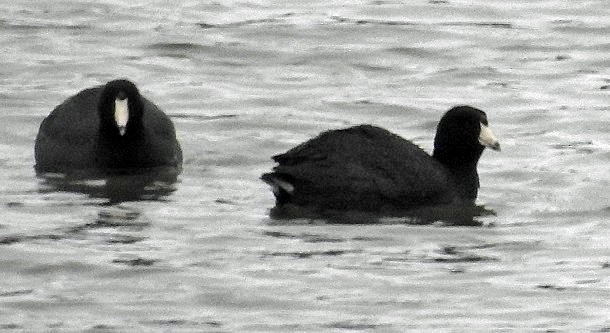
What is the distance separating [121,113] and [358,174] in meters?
2.07

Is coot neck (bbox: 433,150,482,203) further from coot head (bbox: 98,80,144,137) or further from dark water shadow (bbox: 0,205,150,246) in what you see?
coot head (bbox: 98,80,144,137)

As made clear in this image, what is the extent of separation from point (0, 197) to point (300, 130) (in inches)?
135

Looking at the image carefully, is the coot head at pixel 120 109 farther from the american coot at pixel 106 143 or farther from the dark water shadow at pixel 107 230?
the dark water shadow at pixel 107 230

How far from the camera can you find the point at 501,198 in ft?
48.4

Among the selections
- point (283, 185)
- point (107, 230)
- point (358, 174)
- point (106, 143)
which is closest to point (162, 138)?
point (106, 143)

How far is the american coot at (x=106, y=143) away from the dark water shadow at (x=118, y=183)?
47 millimetres

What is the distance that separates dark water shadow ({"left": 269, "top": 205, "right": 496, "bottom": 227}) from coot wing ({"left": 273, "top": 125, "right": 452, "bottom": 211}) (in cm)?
5

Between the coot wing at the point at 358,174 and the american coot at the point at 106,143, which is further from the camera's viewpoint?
the american coot at the point at 106,143

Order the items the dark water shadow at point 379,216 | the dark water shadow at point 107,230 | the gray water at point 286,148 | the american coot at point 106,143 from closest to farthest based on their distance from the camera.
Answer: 1. the gray water at point 286,148
2. the dark water shadow at point 107,230
3. the dark water shadow at point 379,216
4. the american coot at point 106,143

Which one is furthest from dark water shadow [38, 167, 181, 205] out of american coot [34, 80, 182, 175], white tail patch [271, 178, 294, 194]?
white tail patch [271, 178, 294, 194]

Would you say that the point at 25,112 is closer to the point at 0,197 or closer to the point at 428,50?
the point at 0,197

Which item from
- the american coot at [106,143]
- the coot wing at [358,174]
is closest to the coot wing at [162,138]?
the american coot at [106,143]

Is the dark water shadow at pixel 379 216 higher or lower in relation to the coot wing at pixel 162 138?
lower

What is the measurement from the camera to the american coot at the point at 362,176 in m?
13.9
